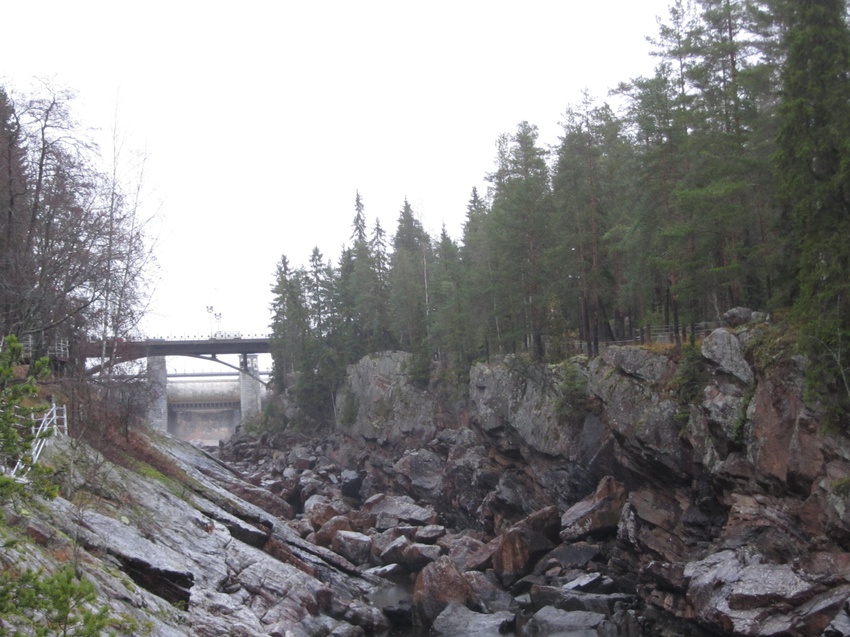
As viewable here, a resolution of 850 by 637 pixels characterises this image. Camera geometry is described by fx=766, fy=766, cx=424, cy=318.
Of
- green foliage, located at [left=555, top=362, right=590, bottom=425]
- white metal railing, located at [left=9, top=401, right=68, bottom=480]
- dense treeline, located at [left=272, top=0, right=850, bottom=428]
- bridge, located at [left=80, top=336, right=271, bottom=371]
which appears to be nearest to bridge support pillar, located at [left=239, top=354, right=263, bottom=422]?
bridge, located at [left=80, top=336, right=271, bottom=371]

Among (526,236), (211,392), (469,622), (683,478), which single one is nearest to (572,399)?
(683,478)

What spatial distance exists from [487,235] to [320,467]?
23.1 metres

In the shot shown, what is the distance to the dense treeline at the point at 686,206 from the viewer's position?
21.5m

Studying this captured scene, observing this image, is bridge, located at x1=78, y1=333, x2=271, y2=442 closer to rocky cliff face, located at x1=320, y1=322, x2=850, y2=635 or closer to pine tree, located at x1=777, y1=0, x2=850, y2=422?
rocky cliff face, located at x1=320, y1=322, x2=850, y2=635

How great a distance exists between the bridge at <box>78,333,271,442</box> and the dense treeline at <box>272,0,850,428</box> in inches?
972

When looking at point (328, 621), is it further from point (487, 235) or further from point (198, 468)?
point (487, 235)

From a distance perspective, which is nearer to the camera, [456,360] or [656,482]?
[656,482]

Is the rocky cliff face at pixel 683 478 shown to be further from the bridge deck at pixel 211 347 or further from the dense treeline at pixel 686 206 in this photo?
the bridge deck at pixel 211 347

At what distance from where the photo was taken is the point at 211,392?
4318 inches

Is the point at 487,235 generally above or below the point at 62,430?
above

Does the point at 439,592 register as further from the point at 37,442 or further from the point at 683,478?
the point at 37,442

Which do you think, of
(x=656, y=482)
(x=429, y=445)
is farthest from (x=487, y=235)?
(x=656, y=482)

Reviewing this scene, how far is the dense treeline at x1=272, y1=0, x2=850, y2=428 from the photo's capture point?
70.6ft

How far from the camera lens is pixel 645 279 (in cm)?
3353
